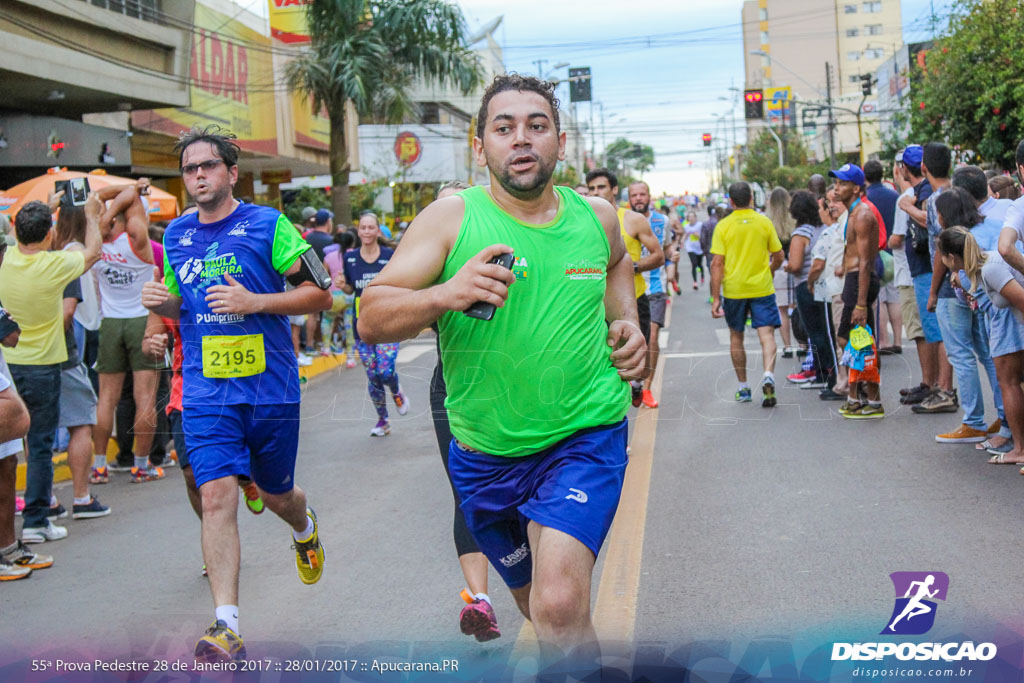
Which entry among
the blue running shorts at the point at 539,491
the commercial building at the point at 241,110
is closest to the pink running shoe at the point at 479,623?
the blue running shorts at the point at 539,491

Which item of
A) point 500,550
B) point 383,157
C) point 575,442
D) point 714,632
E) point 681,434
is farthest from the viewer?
point 383,157

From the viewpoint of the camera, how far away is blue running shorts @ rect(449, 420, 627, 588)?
11.1 feet

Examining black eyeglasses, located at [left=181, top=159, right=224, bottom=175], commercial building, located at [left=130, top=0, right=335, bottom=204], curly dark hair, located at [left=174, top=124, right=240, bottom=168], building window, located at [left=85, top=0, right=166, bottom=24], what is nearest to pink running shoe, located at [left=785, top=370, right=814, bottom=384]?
curly dark hair, located at [left=174, top=124, right=240, bottom=168]

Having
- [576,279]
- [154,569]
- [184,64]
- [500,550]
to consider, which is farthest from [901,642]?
[184,64]

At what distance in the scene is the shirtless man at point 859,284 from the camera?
372 inches

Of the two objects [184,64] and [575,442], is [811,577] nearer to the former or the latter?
[575,442]

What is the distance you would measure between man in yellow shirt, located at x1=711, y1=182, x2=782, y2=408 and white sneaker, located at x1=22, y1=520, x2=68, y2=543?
19.7 ft

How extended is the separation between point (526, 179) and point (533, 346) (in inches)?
21.0

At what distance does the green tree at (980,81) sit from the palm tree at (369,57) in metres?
11.8

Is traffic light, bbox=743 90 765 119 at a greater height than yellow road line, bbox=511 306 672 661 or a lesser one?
greater

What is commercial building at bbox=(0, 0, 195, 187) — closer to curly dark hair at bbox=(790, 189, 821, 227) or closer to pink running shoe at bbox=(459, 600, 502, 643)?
curly dark hair at bbox=(790, 189, 821, 227)

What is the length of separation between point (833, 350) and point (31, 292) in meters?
7.31

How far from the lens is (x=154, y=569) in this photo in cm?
633

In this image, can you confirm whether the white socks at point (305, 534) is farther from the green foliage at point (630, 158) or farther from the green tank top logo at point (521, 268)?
the green foliage at point (630, 158)
